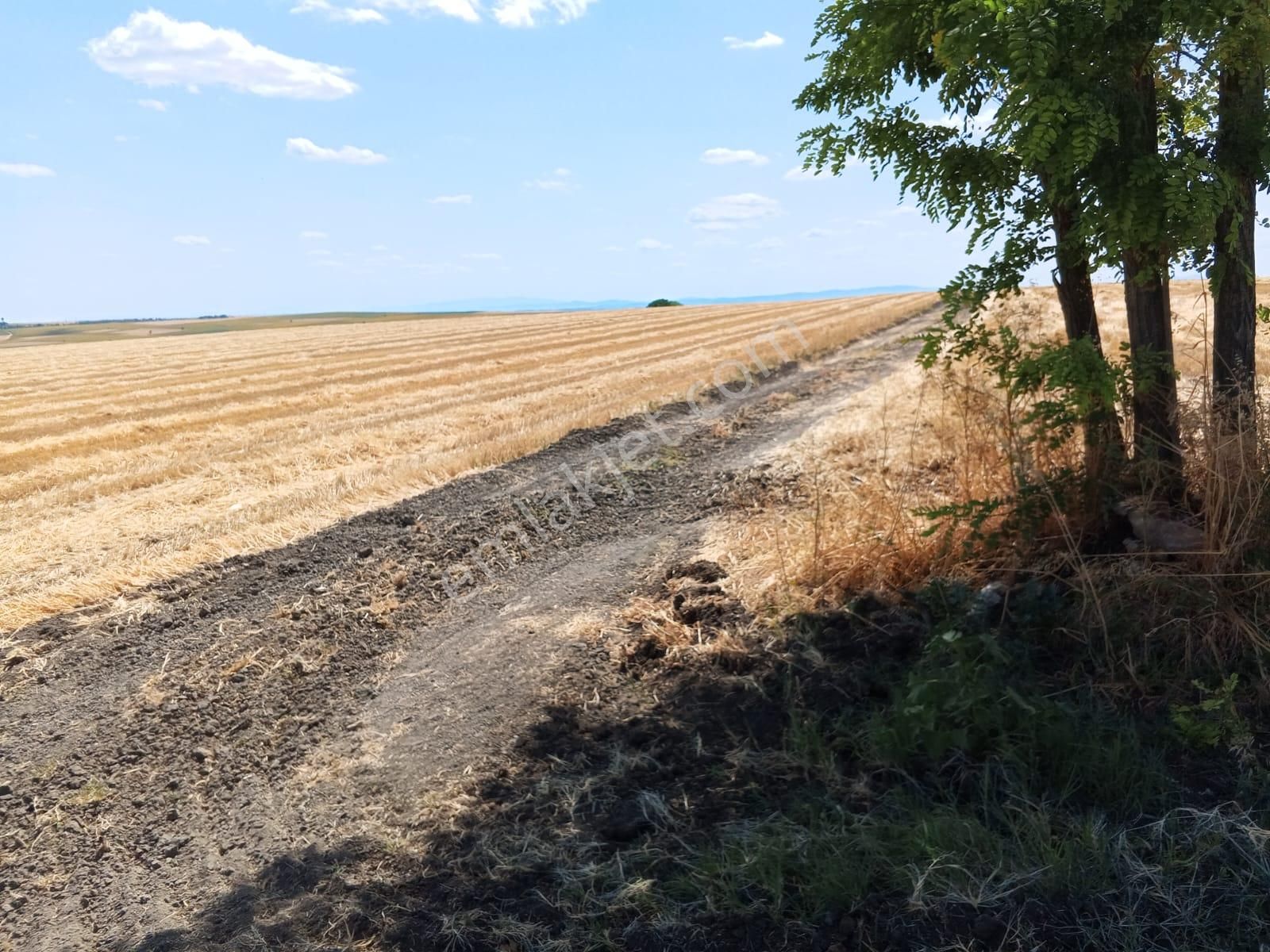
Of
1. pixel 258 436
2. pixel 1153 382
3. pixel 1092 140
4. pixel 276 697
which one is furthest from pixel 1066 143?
pixel 258 436

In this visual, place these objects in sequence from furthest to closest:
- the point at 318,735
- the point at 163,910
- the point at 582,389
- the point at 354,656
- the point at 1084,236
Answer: the point at 582,389, the point at 354,656, the point at 318,735, the point at 1084,236, the point at 163,910

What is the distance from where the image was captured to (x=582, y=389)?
1875 cm

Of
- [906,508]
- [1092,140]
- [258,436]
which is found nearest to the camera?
[1092,140]

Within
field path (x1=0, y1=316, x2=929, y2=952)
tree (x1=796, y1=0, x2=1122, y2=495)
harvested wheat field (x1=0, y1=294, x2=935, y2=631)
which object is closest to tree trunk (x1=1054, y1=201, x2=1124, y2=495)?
tree (x1=796, y1=0, x2=1122, y2=495)

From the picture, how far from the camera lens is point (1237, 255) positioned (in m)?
5.03

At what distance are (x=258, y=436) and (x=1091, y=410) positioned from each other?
1313 centimetres

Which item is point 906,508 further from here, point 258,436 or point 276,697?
point 258,436

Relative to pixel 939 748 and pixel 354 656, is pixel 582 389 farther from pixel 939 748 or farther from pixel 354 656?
pixel 939 748

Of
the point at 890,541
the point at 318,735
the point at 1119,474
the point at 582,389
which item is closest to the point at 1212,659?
the point at 1119,474

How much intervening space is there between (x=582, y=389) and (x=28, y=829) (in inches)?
584

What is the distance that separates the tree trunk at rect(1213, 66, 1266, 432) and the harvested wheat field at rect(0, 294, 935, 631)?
25.5ft

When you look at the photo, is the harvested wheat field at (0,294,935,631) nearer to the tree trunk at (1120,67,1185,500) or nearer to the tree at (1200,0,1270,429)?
the tree trunk at (1120,67,1185,500)

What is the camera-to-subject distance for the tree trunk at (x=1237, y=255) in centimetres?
493

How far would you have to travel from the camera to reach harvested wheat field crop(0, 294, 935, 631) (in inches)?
350
